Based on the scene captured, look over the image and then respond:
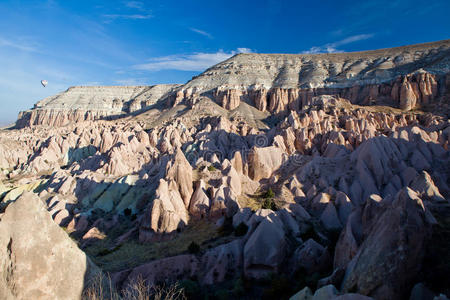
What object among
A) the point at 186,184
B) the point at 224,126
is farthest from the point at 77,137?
the point at 186,184

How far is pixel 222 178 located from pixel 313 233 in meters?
11.4

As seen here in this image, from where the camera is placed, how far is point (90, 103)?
475 feet

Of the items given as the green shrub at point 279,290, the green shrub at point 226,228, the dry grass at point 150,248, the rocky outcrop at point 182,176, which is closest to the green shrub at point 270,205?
the green shrub at point 226,228

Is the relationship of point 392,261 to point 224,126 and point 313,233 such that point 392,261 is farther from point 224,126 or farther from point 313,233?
point 224,126

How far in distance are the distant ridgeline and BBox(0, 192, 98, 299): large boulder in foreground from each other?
86839mm

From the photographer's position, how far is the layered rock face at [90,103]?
443ft

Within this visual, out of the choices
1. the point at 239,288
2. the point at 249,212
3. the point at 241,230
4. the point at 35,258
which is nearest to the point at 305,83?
the point at 249,212

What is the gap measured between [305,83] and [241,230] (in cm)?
8991

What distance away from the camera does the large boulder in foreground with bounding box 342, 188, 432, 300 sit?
6789 mm

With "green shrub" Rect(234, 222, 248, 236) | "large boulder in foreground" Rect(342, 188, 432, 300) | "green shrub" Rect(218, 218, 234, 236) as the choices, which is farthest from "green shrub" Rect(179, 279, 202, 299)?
"large boulder in foreground" Rect(342, 188, 432, 300)

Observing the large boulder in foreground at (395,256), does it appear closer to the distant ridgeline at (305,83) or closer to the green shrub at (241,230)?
the green shrub at (241,230)

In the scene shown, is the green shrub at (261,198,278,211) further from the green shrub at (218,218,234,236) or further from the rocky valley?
the green shrub at (218,218,234,236)

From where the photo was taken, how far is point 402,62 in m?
87.4

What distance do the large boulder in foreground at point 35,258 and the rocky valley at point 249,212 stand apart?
34 millimetres
